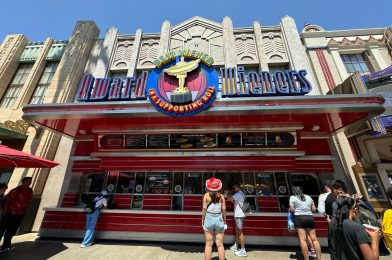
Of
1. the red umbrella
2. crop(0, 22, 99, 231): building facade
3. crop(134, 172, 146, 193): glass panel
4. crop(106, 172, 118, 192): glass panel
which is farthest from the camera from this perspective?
crop(0, 22, 99, 231): building facade

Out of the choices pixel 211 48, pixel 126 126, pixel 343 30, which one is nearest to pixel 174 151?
pixel 126 126

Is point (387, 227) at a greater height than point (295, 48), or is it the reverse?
point (295, 48)

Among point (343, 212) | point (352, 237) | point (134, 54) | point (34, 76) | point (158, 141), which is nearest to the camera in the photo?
point (352, 237)

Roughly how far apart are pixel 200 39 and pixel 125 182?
10.00 meters

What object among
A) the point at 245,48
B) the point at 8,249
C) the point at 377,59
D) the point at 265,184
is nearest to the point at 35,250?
the point at 8,249

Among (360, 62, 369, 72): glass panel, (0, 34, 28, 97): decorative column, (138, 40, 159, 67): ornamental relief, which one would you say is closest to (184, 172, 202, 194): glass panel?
(138, 40, 159, 67): ornamental relief

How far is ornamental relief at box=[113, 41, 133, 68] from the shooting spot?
41.3 feet

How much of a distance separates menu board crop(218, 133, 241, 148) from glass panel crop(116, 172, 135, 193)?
Answer: 451 centimetres

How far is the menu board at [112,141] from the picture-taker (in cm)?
861

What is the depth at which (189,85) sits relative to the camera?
7148 mm

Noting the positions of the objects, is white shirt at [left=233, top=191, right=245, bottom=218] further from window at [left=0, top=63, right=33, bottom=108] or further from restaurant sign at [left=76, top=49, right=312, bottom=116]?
window at [left=0, top=63, right=33, bottom=108]

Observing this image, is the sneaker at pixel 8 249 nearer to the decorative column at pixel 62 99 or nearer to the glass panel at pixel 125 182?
the decorative column at pixel 62 99

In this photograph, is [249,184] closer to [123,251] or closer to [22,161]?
[123,251]

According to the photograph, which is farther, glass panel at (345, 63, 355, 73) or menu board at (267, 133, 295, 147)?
glass panel at (345, 63, 355, 73)
